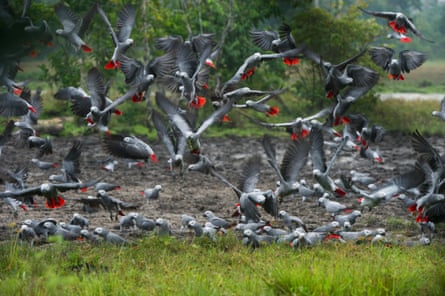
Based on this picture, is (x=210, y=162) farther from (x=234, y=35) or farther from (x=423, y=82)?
(x=423, y=82)

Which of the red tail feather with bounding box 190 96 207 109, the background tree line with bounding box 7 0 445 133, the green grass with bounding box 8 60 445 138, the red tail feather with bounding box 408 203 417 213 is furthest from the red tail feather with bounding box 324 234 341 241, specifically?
the background tree line with bounding box 7 0 445 133

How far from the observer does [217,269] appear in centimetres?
686

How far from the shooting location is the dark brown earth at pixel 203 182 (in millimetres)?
9414

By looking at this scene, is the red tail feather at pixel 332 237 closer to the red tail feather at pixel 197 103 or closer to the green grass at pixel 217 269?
the green grass at pixel 217 269

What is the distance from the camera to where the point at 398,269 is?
20.4 feet

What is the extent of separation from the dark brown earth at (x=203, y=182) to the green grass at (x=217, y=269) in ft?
4.13

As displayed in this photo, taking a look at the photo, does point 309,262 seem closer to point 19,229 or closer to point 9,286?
point 9,286

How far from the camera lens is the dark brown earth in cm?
941

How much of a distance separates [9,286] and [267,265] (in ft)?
7.13

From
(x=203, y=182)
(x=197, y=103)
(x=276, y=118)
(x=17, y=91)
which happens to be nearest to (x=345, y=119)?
(x=197, y=103)

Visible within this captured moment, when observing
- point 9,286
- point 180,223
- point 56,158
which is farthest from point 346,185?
point 56,158

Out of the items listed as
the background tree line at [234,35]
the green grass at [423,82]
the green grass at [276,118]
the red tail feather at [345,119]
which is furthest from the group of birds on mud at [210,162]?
the green grass at [423,82]

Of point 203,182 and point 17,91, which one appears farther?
point 203,182

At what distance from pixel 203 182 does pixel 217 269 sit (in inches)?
217
